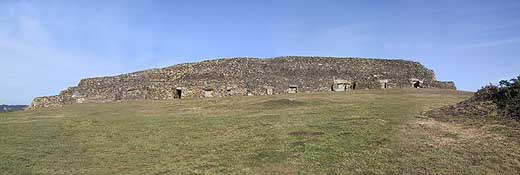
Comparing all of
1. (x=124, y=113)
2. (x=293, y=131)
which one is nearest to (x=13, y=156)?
(x=293, y=131)

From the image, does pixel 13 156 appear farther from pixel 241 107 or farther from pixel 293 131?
pixel 241 107

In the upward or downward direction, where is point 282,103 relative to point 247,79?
downward

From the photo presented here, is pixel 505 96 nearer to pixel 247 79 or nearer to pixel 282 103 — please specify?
pixel 282 103

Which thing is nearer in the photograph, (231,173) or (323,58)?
(231,173)

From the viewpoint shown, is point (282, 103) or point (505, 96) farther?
point (282, 103)

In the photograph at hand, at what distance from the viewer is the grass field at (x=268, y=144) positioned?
42.7 feet

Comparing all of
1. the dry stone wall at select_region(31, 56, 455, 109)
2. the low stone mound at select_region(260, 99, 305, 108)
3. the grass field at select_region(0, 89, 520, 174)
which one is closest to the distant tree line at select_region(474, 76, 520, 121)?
the grass field at select_region(0, 89, 520, 174)

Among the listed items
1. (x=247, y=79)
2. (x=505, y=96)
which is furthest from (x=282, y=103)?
(x=505, y=96)

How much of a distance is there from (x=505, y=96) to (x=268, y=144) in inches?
335

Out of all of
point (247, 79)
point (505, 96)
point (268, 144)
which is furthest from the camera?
point (247, 79)

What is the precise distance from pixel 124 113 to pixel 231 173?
640 inches

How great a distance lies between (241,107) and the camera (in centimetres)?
2805

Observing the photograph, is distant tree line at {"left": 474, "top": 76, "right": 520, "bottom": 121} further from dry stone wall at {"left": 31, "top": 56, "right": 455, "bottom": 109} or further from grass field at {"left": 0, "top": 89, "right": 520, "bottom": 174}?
dry stone wall at {"left": 31, "top": 56, "right": 455, "bottom": 109}

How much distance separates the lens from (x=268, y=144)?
15891 mm
